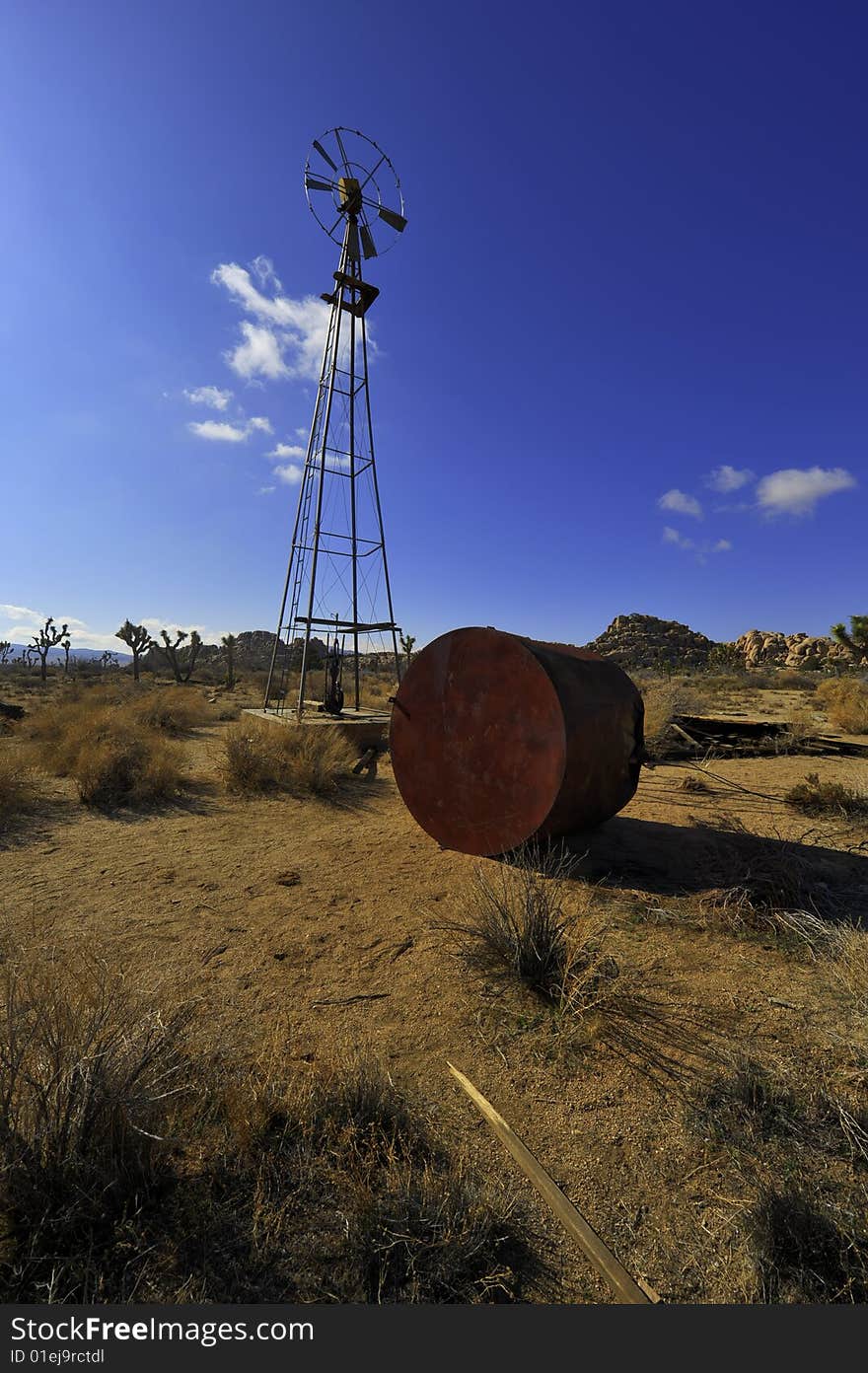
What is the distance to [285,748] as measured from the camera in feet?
30.7

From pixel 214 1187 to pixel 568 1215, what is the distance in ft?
4.02

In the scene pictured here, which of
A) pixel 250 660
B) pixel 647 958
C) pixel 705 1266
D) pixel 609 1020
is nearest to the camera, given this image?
pixel 705 1266

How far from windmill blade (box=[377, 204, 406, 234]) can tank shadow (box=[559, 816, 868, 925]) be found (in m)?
16.5

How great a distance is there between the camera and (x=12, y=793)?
7160 mm

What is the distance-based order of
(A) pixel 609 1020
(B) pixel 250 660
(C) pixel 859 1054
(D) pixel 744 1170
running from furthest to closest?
(B) pixel 250 660
(A) pixel 609 1020
(C) pixel 859 1054
(D) pixel 744 1170

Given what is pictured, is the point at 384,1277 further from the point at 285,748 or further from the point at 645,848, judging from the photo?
the point at 285,748

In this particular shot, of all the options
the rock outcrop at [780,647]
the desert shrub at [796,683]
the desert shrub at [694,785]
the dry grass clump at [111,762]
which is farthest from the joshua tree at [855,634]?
the rock outcrop at [780,647]

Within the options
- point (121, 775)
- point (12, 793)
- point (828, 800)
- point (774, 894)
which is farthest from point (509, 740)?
point (12, 793)

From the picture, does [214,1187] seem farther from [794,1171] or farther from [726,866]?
[726,866]

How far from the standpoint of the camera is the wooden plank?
167 centimetres

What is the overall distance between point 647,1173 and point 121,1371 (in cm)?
173

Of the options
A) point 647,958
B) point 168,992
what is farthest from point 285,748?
point 647,958

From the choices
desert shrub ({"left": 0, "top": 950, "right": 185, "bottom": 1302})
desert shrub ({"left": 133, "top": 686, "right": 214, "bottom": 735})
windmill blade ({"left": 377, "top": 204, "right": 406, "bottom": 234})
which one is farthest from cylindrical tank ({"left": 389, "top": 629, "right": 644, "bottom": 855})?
windmill blade ({"left": 377, "top": 204, "right": 406, "bottom": 234})

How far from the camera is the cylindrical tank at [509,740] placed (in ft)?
15.7
